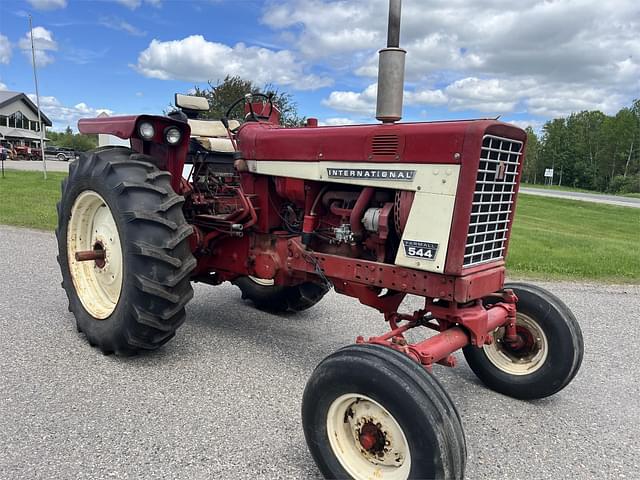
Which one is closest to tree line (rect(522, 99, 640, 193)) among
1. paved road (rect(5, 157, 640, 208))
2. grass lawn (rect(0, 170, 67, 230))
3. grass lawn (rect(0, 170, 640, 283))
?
paved road (rect(5, 157, 640, 208))

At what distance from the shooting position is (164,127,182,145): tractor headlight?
3934 millimetres

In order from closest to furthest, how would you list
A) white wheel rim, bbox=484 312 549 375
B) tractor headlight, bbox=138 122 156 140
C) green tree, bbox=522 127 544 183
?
white wheel rim, bbox=484 312 549 375 → tractor headlight, bbox=138 122 156 140 → green tree, bbox=522 127 544 183

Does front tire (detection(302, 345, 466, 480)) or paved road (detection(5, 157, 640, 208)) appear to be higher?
front tire (detection(302, 345, 466, 480))

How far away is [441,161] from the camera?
272 cm

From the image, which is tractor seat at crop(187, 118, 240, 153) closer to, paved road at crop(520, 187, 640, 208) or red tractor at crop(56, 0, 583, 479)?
red tractor at crop(56, 0, 583, 479)

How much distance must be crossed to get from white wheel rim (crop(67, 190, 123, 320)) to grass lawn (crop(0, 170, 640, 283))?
512cm

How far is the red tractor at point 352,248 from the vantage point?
2.42 metres

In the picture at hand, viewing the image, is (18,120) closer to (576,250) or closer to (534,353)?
(576,250)

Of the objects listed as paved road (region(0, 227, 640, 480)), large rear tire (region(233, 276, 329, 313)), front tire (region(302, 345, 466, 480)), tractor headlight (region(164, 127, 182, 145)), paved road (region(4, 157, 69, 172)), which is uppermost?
tractor headlight (region(164, 127, 182, 145))

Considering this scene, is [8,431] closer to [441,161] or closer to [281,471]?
[281,471]

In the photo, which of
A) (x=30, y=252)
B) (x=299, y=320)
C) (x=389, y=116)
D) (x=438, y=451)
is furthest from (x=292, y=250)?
(x=30, y=252)

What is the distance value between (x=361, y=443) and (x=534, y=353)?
5.42ft

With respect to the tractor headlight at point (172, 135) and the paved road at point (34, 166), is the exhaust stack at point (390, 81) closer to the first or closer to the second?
the tractor headlight at point (172, 135)

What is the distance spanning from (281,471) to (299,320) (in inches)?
94.6
